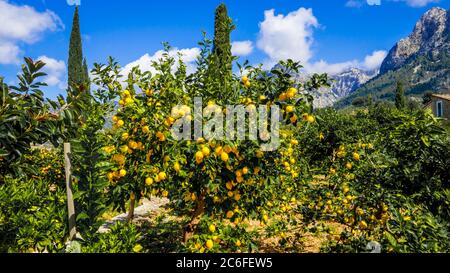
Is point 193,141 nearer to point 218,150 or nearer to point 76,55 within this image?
point 218,150

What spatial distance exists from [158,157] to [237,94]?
984 millimetres

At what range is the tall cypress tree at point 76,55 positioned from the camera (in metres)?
30.7

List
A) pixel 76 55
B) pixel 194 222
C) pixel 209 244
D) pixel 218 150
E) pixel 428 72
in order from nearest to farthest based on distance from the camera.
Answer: pixel 218 150 < pixel 209 244 < pixel 194 222 < pixel 76 55 < pixel 428 72

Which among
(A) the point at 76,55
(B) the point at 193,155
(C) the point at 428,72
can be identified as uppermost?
A: (C) the point at 428,72

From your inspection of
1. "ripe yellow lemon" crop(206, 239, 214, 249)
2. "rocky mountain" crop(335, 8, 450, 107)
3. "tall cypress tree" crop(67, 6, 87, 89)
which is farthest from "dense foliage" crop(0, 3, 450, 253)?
"rocky mountain" crop(335, 8, 450, 107)

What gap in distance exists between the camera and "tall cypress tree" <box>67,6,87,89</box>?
3072 centimetres

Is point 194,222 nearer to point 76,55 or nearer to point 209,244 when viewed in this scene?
point 209,244

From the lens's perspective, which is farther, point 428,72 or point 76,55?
point 428,72

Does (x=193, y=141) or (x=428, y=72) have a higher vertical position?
(x=428, y=72)

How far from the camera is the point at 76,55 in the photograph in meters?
31.0

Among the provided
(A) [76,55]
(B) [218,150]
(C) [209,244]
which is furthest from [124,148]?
(A) [76,55]

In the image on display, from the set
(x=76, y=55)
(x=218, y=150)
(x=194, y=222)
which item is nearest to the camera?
(x=218, y=150)

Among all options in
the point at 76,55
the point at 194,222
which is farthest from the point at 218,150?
the point at 76,55
